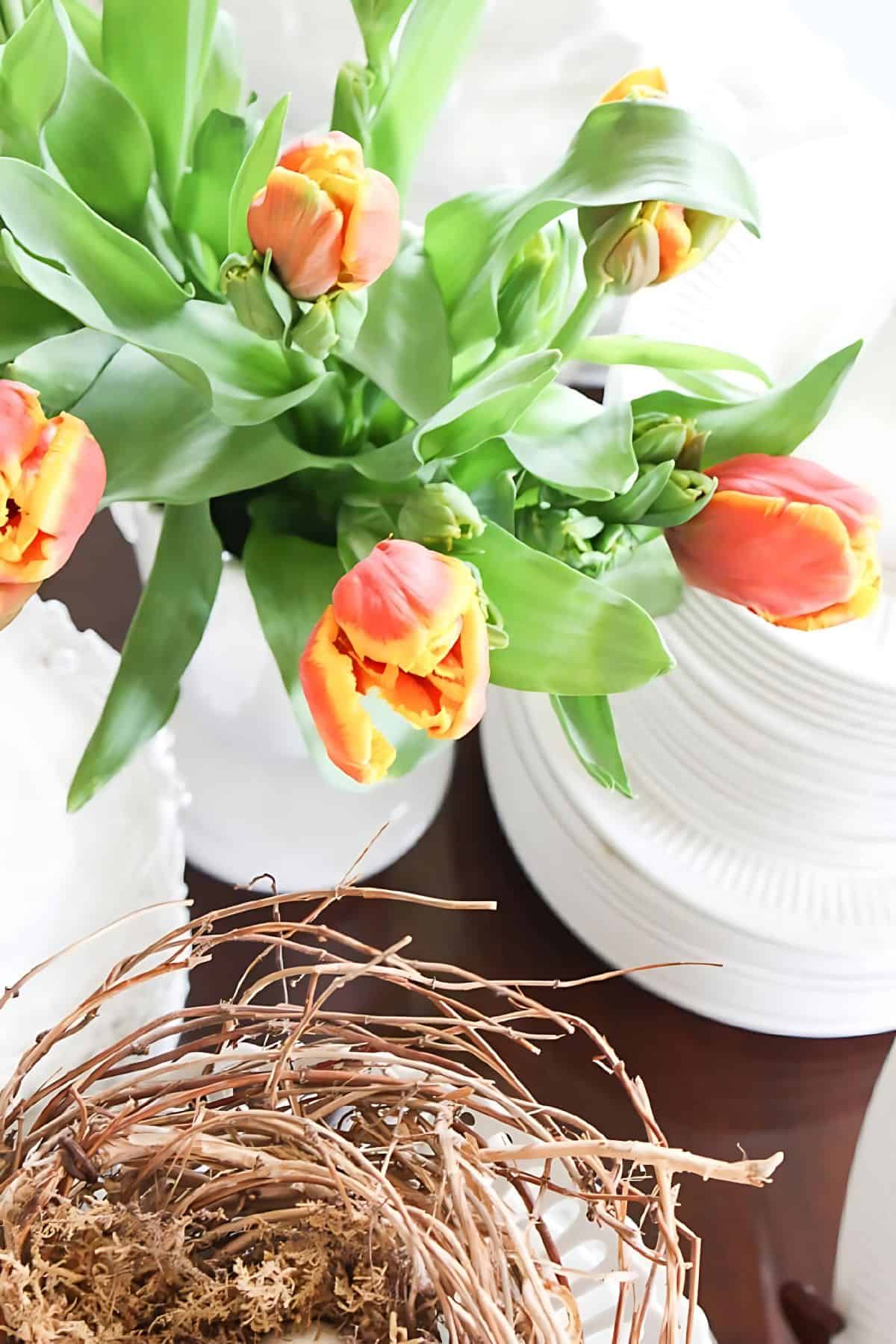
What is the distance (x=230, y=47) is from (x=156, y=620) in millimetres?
167

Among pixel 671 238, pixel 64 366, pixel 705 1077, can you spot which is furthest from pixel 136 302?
pixel 705 1077

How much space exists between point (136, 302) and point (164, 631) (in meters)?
0.09

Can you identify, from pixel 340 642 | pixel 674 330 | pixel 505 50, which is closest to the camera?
pixel 340 642

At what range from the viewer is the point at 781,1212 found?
16.8 inches

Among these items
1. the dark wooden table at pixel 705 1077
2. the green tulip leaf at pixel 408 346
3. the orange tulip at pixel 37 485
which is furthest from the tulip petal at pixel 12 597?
the dark wooden table at pixel 705 1077

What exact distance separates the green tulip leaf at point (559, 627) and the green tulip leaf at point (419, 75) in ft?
0.35

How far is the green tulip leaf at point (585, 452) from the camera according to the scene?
0.92 ft

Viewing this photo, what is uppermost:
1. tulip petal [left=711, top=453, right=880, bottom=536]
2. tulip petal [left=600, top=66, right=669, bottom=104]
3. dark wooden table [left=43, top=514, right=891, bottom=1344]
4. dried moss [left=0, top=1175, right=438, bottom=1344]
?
tulip petal [left=600, top=66, right=669, bottom=104]

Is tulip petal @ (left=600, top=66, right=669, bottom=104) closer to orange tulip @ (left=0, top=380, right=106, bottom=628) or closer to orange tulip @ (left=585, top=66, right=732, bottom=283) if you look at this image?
A: orange tulip @ (left=585, top=66, right=732, bottom=283)

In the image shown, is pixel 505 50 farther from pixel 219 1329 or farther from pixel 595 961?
pixel 219 1329

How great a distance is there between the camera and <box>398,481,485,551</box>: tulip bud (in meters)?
0.27

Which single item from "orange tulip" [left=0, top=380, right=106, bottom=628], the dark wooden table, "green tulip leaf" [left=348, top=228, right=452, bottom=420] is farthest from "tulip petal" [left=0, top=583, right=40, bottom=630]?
the dark wooden table

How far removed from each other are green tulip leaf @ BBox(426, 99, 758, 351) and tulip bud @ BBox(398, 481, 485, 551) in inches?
2.3

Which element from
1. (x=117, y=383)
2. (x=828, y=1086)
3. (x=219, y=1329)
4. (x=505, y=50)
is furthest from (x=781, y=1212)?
(x=505, y=50)
